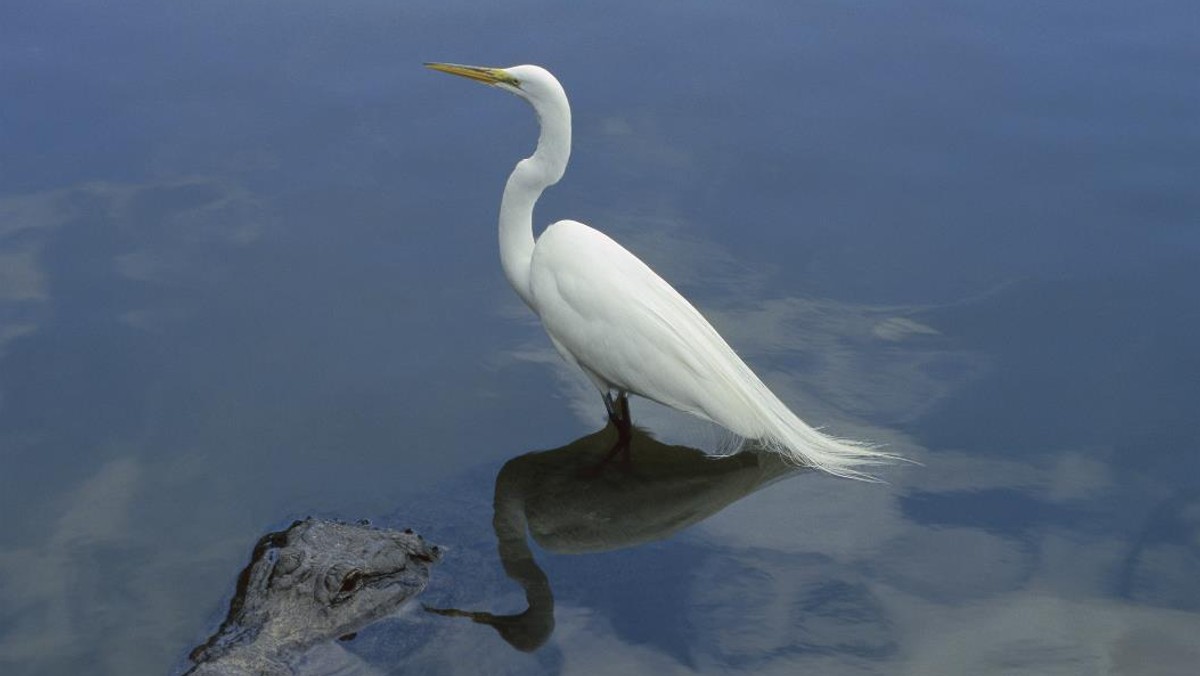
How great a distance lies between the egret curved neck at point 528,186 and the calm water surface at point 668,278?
47 centimetres

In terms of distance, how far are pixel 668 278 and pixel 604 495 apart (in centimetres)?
141

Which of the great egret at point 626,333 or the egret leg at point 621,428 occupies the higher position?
the great egret at point 626,333

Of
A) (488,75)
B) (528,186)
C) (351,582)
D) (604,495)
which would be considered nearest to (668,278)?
(528,186)

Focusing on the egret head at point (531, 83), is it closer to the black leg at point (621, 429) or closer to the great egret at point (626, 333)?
the great egret at point (626, 333)

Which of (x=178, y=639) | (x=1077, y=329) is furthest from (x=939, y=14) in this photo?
(x=178, y=639)

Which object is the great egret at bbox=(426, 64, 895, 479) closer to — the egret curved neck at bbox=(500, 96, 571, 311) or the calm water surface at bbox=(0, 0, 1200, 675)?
the egret curved neck at bbox=(500, 96, 571, 311)

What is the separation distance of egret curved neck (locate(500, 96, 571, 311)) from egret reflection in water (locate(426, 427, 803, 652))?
640mm

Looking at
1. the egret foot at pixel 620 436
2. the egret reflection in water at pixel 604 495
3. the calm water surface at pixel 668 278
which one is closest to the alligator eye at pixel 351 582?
the calm water surface at pixel 668 278

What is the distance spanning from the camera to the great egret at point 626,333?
4.89 meters

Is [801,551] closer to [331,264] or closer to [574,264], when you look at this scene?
[574,264]

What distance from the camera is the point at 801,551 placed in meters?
4.64

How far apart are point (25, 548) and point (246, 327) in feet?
4.50

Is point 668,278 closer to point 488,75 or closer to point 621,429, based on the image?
point 621,429

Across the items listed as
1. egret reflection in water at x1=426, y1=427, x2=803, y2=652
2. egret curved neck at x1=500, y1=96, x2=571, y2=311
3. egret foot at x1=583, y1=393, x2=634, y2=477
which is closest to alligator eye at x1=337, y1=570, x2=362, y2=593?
egret reflection in water at x1=426, y1=427, x2=803, y2=652
